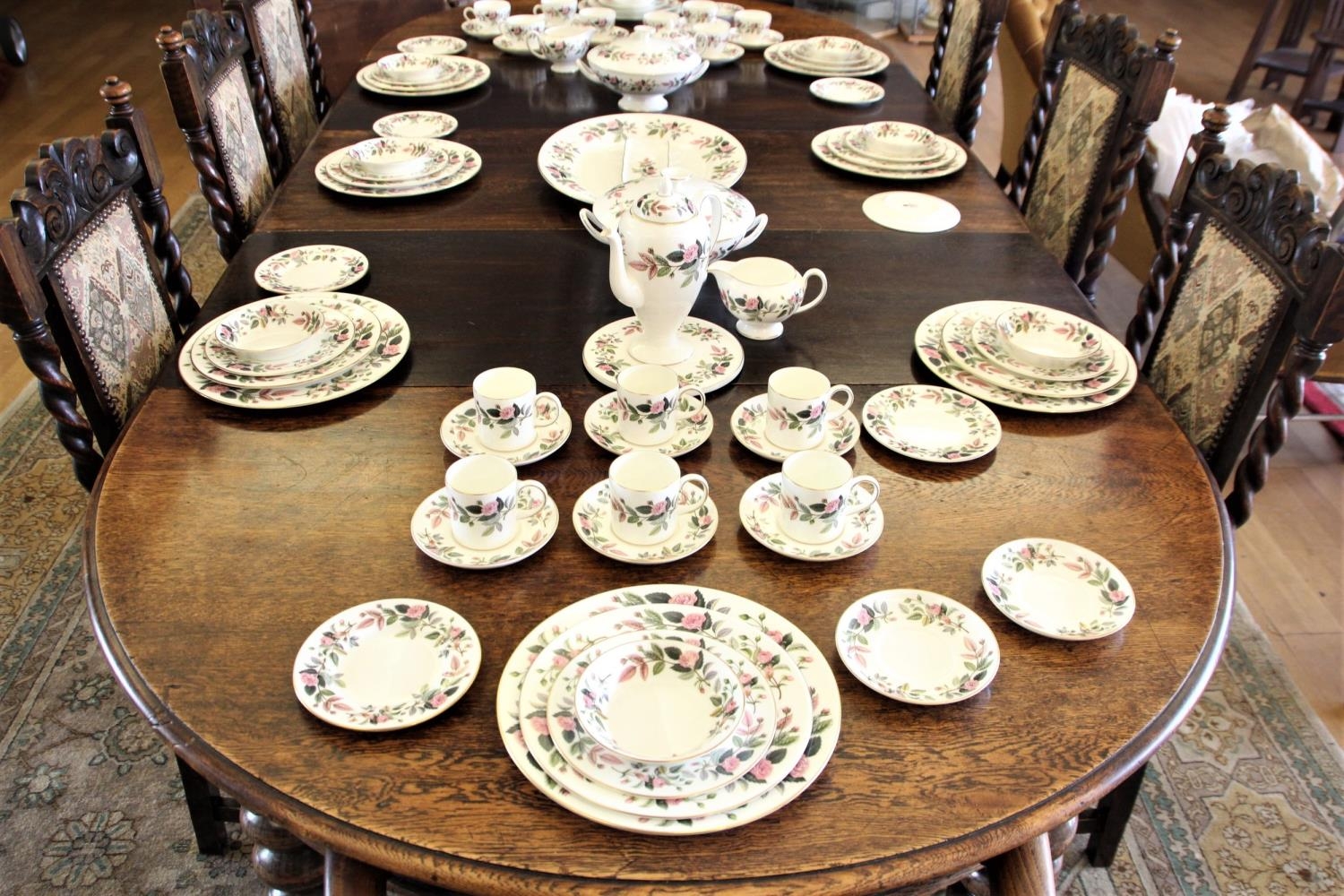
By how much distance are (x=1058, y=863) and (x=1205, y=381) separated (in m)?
0.61

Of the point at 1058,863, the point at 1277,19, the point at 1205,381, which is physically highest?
the point at 1205,381

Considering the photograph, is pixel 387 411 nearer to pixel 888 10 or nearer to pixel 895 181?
pixel 895 181

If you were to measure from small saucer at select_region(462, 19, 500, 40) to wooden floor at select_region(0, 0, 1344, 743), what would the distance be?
1327 mm

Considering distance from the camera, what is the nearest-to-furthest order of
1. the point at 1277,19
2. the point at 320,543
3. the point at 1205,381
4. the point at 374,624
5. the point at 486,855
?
the point at 486,855 → the point at 374,624 → the point at 320,543 → the point at 1205,381 → the point at 1277,19

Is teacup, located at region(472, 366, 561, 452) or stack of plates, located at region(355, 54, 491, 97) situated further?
stack of plates, located at region(355, 54, 491, 97)

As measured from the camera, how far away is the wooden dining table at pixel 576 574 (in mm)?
736

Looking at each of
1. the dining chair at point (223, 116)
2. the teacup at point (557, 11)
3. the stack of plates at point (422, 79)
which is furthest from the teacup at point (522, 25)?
the dining chair at point (223, 116)

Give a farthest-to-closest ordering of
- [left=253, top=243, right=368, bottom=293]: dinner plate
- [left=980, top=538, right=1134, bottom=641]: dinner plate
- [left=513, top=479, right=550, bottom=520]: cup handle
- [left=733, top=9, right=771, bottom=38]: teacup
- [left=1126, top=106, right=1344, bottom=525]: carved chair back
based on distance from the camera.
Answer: [left=733, top=9, right=771, bottom=38]: teacup → [left=253, top=243, right=368, bottom=293]: dinner plate → [left=1126, top=106, right=1344, bottom=525]: carved chair back → [left=513, top=479, right=550, bottom=520]: cup handle → [left=980, top=538, right=1134, bottom=641]: dinner plate

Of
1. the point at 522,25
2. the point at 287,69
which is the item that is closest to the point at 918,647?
the point at 522,25

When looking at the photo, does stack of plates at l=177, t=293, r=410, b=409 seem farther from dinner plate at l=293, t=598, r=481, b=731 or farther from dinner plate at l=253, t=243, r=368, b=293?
dinner plate at l=293, t=598, r=481, b=731

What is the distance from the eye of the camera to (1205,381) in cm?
128

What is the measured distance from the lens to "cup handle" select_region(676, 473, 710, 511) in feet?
3.22

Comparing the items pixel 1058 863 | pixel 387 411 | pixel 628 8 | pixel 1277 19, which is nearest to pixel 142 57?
pixel 628 8

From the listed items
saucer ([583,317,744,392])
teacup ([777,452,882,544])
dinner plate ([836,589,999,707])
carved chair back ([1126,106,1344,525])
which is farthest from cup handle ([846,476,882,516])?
carved chair back ([1126,106,1344,525])
